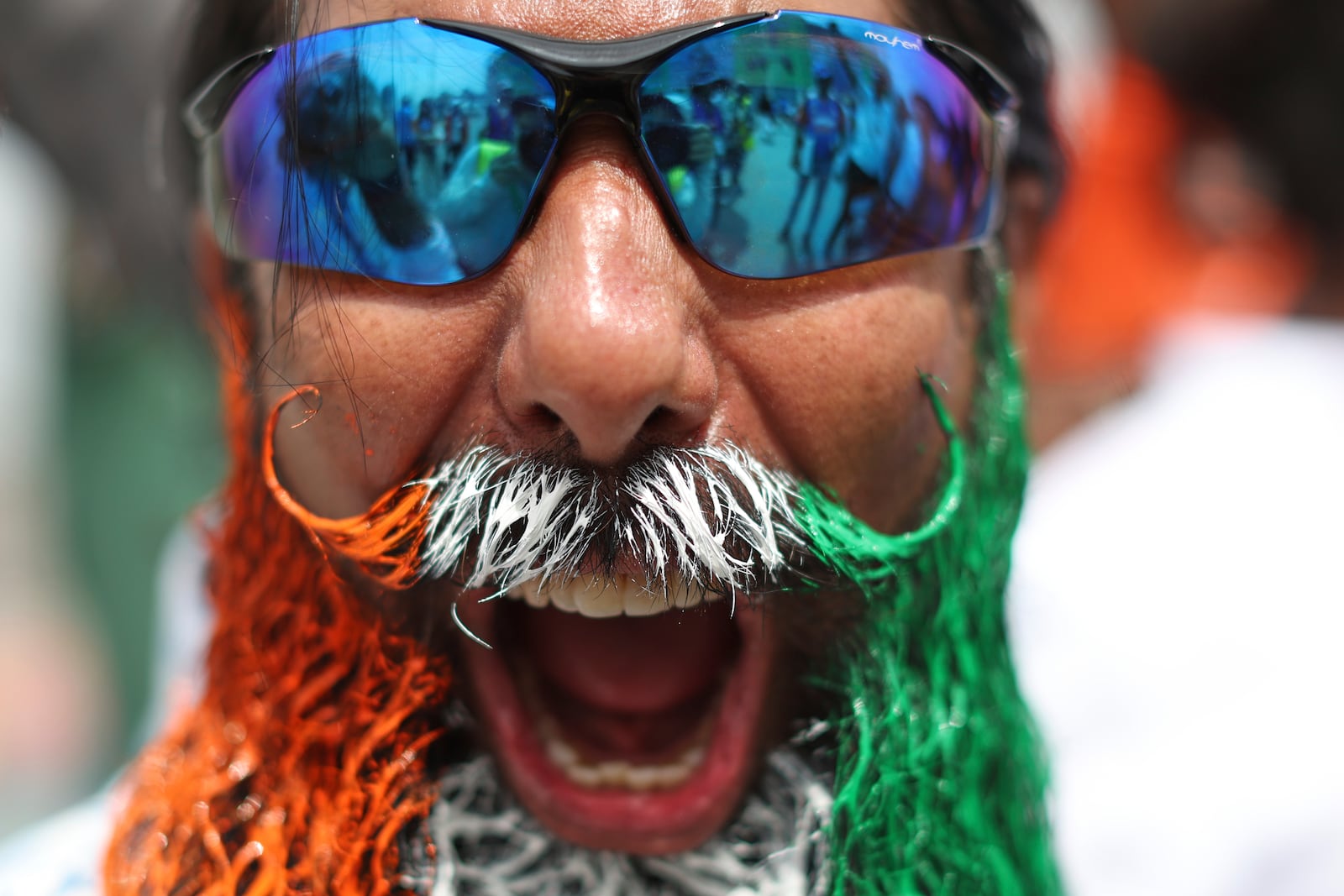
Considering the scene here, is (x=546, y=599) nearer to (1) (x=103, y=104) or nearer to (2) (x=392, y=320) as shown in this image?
(2) (x=392, y=320)

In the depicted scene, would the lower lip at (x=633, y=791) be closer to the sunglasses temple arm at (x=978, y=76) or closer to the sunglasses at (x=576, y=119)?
the sunglasses at (x=576, y=119)

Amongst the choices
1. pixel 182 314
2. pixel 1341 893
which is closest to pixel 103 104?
pixel 182 314

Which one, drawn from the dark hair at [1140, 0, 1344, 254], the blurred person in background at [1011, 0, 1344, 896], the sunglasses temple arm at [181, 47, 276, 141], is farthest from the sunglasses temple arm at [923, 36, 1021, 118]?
the dark hair at [1140, 0, 1344, 254]

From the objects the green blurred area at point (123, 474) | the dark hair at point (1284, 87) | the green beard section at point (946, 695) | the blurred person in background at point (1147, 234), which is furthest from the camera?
the green blurred area at point (123, 474)

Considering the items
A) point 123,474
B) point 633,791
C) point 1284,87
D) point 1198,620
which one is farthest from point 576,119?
point 123,474

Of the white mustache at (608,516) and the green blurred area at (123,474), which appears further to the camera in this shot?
the green blurred area at (123,474)

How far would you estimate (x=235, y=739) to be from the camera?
1.33m

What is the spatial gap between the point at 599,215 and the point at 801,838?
0.74 m

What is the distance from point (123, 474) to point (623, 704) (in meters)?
3.76

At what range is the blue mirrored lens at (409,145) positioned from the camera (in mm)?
1078

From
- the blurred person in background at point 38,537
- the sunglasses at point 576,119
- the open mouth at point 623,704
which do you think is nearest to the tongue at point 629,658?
the open mouth at point 623,704

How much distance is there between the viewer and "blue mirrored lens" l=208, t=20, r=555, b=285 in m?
1.08

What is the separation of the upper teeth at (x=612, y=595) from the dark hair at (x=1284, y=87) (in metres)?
2.94

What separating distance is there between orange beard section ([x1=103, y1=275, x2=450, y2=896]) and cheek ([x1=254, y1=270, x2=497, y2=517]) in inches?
4.1
